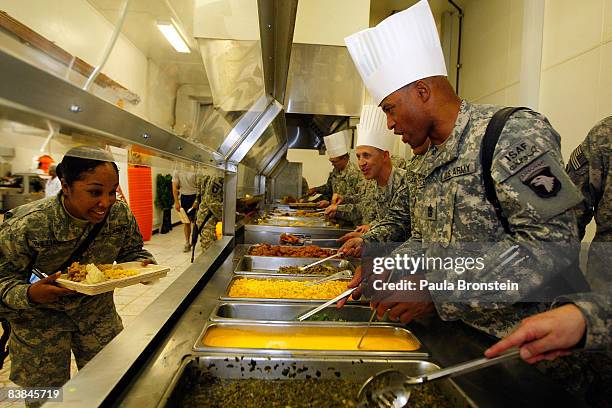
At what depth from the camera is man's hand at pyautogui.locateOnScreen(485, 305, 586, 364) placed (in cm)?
65

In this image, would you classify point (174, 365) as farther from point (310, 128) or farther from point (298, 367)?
point (310, 128)

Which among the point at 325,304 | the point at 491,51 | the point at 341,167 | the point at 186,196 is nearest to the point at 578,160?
the point at 325,304

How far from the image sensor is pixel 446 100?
1.20 m

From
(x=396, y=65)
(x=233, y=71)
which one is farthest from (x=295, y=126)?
(x=396, y=65)

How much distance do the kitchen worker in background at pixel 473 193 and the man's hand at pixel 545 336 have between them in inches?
10.3

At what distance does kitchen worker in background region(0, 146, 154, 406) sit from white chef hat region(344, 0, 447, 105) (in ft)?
3.54

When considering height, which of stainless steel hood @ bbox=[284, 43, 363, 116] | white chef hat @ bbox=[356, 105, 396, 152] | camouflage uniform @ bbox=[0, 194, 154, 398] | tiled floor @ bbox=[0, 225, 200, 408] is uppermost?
stainless steel hood @ bbox=[284, 43, 363, 116]

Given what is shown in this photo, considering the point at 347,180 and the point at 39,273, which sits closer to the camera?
the point at 39,273

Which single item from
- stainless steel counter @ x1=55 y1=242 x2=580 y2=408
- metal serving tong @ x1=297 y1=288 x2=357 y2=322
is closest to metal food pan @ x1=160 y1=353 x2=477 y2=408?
stainless steel counter @ x1=55 y1=242 x2=580 y2=408

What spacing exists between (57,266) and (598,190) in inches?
91.0

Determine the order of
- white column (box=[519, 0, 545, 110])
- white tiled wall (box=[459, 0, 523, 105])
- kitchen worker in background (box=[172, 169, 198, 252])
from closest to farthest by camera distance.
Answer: white column (box=[519, 0, 545, 110])
white tiled wall (box=[459, 0, 523, 105])
kitchen worker in background (box=[172, 169, 198, 252])

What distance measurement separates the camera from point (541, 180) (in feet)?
3.02

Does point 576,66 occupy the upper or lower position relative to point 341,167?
upper

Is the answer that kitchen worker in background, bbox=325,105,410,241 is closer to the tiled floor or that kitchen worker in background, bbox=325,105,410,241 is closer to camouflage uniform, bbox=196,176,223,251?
camouflage uniform, bbox=196,176,223,251
